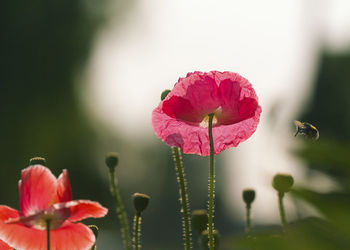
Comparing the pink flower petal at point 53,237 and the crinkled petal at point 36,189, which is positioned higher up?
the crinkled petal at point 36,189

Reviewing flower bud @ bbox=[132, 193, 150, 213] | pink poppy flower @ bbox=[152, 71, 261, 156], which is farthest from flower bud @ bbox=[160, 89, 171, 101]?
flower bud @ bbox=[132, 193, 150, 213]

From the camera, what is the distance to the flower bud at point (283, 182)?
4.14 feet

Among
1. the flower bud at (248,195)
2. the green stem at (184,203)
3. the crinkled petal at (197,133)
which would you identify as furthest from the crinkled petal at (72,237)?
the flower bud at (248,195)

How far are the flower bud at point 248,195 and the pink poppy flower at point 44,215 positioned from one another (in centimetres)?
53

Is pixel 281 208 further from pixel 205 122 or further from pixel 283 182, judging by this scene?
pixel 205 122

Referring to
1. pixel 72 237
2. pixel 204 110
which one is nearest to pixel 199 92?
pixel 204 110

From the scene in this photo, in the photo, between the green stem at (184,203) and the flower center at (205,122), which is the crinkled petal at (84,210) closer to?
the green stem at (184,203)

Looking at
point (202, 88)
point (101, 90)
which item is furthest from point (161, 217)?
point (202, 88)

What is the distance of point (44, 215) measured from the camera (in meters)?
1.01

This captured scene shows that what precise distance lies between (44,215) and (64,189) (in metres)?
0.05

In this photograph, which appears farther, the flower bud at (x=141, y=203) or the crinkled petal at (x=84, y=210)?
the flower bud at (x=141, y=203)

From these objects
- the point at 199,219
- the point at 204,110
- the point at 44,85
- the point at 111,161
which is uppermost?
the point at 204,110

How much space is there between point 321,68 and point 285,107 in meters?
26.5

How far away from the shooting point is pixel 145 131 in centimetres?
3127
